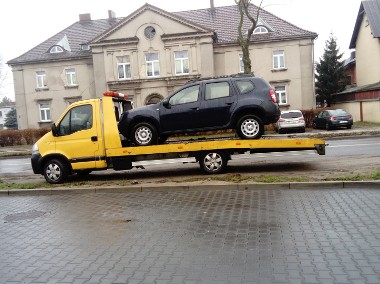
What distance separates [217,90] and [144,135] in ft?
7.65

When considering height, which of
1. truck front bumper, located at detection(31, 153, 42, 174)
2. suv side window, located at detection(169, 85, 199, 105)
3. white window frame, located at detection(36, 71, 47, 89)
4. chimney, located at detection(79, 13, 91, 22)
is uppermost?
chimney, located at detection(79, 13, 91, 22)

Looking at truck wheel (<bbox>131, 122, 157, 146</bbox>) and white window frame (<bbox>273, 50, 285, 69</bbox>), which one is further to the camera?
white window frame (<bbox>273, 50, 285, 69</bbox>)

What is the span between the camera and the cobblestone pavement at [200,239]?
455 cm

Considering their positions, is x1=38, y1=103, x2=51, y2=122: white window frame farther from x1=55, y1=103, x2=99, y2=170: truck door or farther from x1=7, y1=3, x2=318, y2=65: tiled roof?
x1=55, y1=103, x2=99, y2=170: truck door

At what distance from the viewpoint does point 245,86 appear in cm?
1034

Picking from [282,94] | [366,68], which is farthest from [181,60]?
[366,68]

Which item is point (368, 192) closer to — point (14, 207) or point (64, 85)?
point (14, 207)

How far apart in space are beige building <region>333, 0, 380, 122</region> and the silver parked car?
27.0ft

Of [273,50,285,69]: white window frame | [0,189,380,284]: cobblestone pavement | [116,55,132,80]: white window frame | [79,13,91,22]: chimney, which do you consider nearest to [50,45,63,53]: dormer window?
[79,13,91,22]: chimney

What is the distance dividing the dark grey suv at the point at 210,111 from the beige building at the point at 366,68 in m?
23.4

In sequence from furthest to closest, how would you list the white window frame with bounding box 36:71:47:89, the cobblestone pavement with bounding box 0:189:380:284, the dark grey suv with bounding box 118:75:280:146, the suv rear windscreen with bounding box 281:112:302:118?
the white window frame with bounding box 36:71:47:89
the suv rear windscreen with bounding box 281:112:302:118
the dark grey suv with bounding box 118:75:280:146
the cobblestone pavement with bounding box 0:189:380:284

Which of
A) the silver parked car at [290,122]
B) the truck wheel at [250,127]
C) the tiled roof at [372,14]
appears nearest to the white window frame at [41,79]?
the silver parked car at [290,122]

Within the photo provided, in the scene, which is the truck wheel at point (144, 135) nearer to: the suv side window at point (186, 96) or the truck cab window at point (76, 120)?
the suv side window at point (186, 96)

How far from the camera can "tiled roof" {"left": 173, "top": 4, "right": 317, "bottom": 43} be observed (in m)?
35.9
